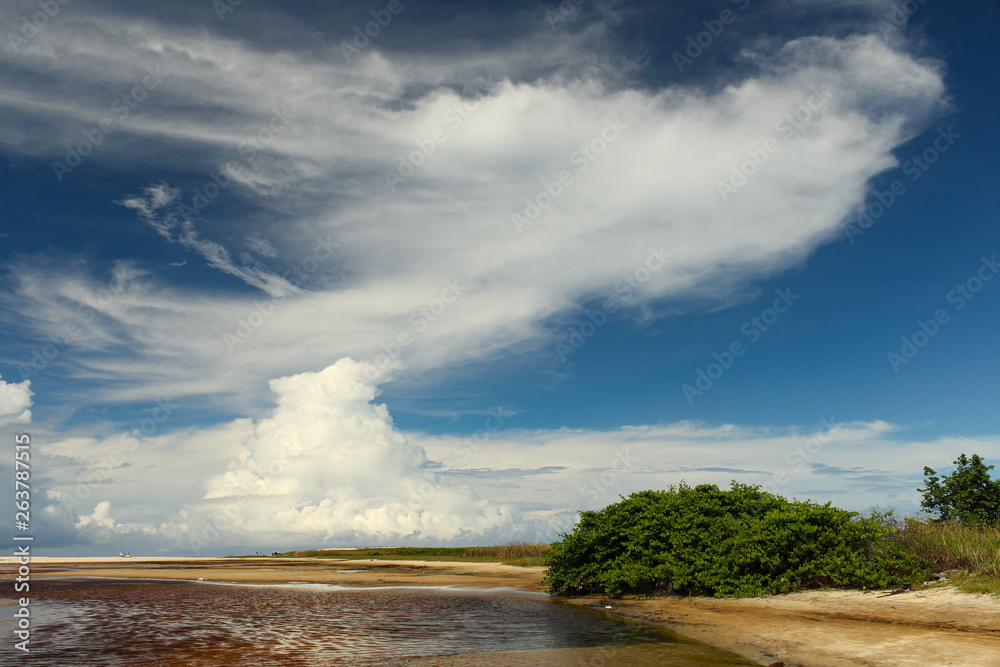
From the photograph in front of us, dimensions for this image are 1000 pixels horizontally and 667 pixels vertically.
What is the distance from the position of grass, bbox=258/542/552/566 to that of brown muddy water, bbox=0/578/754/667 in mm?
7331

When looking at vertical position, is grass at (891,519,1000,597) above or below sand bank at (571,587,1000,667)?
above

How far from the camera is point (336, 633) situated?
59.5 feet

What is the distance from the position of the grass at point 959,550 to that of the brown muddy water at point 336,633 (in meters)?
9.27

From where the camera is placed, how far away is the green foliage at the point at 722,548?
2067 cm

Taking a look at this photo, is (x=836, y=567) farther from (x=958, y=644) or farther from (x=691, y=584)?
(x=958, y=644)

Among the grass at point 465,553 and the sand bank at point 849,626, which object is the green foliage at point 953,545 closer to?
the sand bank at point 849,626

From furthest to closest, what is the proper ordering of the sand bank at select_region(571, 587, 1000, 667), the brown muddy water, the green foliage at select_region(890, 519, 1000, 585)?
the green foliage at select_region(890, 519, 1000, 585)
the brown muddy water
the sand bank at select_region(571, 587, 1000, 667)

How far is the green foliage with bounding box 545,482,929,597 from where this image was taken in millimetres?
20672

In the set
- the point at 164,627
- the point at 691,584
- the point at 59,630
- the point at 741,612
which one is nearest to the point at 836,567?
the point at 741,612

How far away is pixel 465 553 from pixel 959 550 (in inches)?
2503

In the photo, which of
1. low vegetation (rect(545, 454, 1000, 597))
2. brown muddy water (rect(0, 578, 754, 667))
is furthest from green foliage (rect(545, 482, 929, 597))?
brown muddy water (rect(0, 578, 754, 667))

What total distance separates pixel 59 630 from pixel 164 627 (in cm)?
305

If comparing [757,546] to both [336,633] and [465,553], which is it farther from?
[465,553]

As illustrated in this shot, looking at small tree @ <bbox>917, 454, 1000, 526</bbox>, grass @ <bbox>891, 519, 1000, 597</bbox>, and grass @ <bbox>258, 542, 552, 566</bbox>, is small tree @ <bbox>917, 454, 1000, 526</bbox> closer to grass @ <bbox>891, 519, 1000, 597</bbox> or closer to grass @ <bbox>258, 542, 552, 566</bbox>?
grass @ <bbox>891, 519, 1000, 597</bbox>
